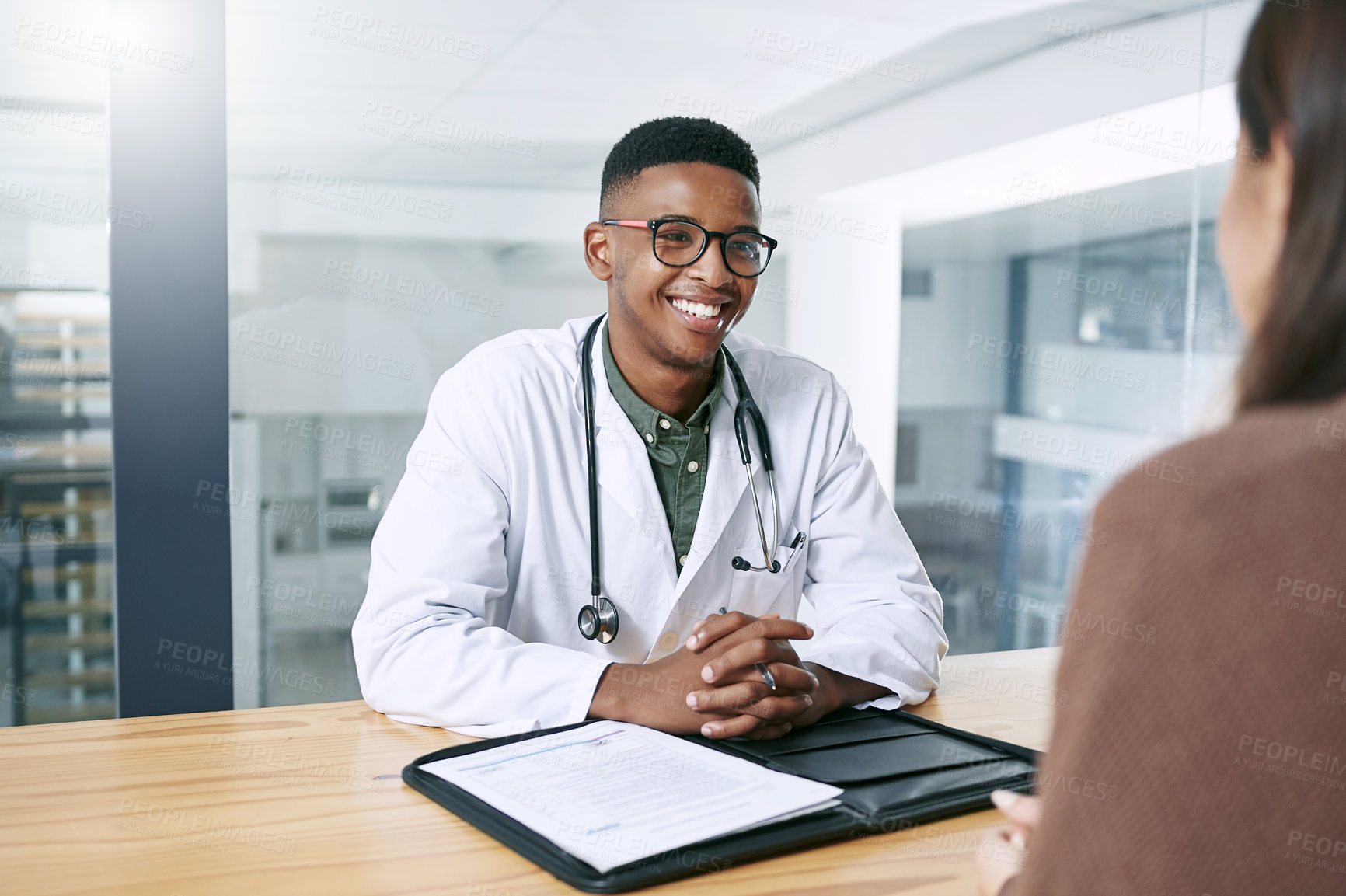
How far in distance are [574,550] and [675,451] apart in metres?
0.25

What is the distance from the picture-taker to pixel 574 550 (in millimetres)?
1645

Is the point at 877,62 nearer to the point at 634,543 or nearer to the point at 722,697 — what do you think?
the point at 634,543

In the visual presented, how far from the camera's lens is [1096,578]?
52 cm

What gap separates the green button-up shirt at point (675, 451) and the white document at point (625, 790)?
0.58 meters

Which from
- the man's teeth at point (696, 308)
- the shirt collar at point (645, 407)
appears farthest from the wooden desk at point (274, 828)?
the man's teeth at point (696, 308)

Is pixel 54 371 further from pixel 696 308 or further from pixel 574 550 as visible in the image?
pixel 696 308

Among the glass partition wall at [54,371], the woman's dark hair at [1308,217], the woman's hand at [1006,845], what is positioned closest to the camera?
the woman's dark hair at [1308,217]

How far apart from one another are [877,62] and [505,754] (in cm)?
237

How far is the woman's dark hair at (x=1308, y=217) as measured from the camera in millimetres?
551

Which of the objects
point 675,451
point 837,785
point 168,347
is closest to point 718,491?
point 675,451

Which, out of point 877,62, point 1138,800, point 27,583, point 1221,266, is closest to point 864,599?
point 1221,266

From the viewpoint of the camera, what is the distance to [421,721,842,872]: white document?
892 mm

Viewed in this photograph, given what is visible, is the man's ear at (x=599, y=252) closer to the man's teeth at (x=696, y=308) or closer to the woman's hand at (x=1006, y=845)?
the man's teeth at (x=696, y=308)

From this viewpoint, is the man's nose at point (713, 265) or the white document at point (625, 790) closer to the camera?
the white document at point (625, 790)
